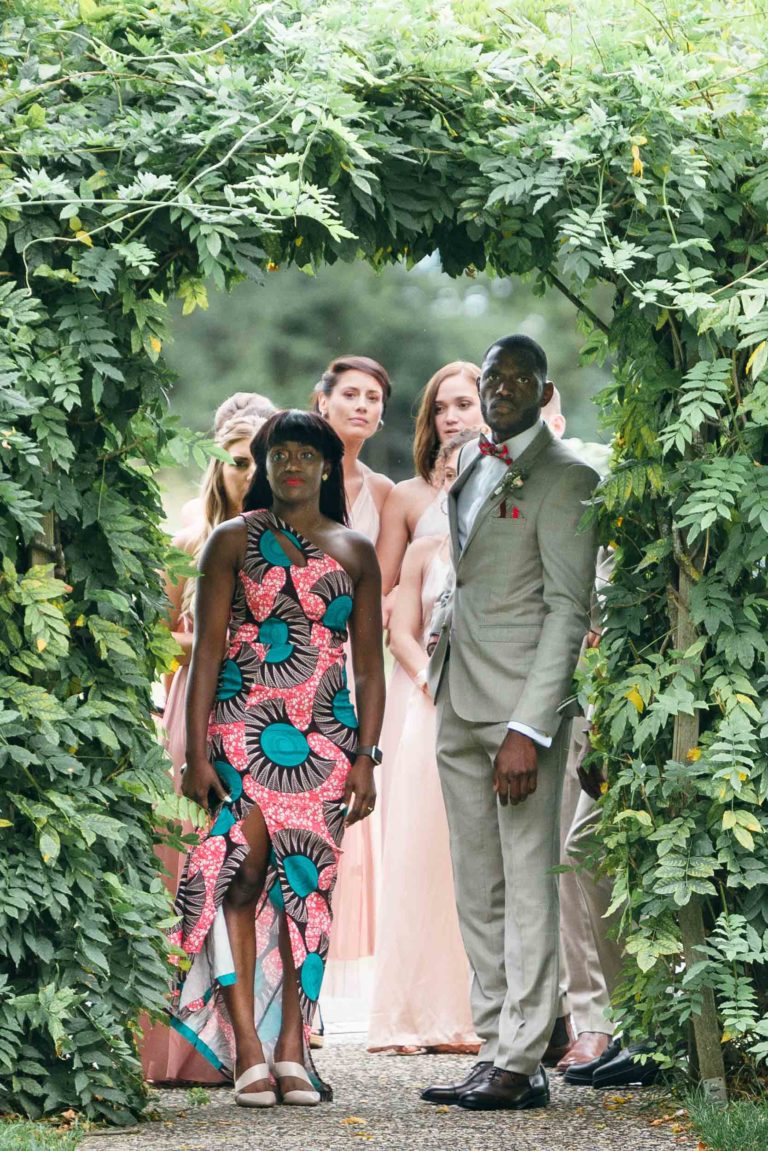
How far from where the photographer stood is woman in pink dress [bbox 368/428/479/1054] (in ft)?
23.6

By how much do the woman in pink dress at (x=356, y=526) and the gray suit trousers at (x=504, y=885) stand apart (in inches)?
76.8

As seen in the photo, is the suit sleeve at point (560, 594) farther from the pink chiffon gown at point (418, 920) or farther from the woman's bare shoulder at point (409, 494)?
the woman's bare shoulder at point (409, 494)

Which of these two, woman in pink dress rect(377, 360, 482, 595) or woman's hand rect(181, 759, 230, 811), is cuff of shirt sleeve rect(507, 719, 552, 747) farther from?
woman in pink dress rect(377, 360, 482, 595)

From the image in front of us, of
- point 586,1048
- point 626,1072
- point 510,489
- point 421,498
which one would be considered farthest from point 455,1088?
point 421,498

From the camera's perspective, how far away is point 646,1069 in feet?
19.9

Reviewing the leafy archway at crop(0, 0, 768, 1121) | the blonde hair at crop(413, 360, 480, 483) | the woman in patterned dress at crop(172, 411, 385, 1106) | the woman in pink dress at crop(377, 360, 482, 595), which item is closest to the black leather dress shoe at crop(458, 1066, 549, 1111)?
the leafy archway at crop(0, 0, 768, 1121)

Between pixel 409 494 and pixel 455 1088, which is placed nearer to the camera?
pixel 455 1088

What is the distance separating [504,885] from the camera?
5910 mm

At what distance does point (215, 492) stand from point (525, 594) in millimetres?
1688

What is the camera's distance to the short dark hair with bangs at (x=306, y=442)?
6129 mm

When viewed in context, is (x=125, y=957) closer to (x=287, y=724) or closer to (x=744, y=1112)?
(x=287, y=724)

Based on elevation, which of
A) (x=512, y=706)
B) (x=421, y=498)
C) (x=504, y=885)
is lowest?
(x=504, y=885)

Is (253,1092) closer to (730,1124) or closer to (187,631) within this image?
(730,1124)

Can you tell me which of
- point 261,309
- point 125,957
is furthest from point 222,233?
point 261,309
